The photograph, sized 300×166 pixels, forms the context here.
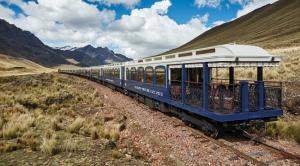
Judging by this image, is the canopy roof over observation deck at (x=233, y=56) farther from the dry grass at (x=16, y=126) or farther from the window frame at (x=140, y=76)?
the dry grass at (x=16, y=126)

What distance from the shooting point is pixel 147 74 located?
18.6 metres

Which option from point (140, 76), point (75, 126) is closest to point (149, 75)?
point (140, 76)

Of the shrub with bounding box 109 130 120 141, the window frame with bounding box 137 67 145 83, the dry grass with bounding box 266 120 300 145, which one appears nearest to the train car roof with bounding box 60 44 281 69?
the dry grass with bounding box 266 120 300 145

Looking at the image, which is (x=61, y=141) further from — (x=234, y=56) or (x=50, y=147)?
(x=234, y=56)

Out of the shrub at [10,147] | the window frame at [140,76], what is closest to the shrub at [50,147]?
the shrub at [10,147]

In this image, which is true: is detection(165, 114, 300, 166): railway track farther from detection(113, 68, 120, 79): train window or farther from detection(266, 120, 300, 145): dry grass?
detection(113, 68, 120, 79): train window

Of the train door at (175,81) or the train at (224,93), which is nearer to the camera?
the train at (224,93)

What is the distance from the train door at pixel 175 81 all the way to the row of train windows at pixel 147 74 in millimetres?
928

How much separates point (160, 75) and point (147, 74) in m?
2.65

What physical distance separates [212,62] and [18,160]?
24.2 ft

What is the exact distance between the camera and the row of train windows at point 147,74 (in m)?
15.8

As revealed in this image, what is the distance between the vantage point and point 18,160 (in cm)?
866

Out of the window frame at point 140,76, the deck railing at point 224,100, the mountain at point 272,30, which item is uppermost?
the mountain at point 272,30

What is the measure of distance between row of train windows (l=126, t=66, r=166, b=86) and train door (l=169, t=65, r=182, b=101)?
928 millimetres
